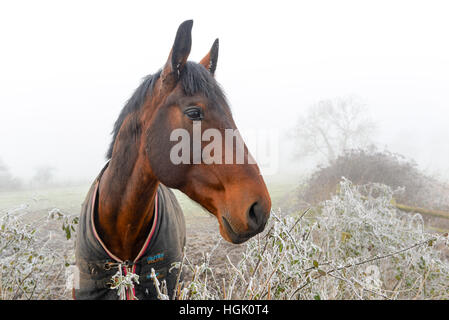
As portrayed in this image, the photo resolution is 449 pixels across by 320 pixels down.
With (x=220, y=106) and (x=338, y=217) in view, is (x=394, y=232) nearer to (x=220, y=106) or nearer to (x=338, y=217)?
(x=338, y=217)

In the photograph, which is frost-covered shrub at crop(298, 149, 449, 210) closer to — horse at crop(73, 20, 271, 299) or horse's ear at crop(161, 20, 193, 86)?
horse at crop(73, 20, 271, 299)

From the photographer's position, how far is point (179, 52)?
63.7 inches

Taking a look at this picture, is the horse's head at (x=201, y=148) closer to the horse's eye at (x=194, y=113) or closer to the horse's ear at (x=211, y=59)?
the horse's eye at (x=194, y=113)

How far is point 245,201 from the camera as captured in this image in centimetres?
133

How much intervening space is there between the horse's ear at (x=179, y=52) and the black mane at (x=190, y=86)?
0.05 meters

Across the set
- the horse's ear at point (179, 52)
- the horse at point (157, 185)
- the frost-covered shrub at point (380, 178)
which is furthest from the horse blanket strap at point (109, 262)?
the frost-covered shrub at point (380, 178)

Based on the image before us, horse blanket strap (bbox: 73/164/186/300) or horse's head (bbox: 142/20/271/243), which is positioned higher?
horse's head (bbox: 142/20/271/243)

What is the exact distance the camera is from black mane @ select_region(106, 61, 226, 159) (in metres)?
1.62

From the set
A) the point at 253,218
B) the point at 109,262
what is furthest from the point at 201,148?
the point at 109,262

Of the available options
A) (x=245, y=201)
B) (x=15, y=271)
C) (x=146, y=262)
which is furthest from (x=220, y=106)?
(x=15, y=271)

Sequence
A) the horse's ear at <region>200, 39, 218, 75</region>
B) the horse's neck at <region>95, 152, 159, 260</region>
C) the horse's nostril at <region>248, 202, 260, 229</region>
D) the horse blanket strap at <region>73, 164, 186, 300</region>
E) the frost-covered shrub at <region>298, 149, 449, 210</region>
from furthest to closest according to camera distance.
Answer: the frost-covered shrub at <region>298, 149, 449, 210</region>, the horse's ear at <region>200, 39, 218, 75</region>, the horse blanket strap at <region>73, 164, 186, 300</region>, the horse's neck at <region>95, 152, 159, 260</region>, the horse's nostril at <region>248, 202, 260, 229</region>

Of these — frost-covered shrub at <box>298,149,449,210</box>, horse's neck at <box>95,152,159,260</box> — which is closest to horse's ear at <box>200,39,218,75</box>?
horse's neck at <box>95,152,159,260</box>

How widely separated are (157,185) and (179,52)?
3.36 ft
